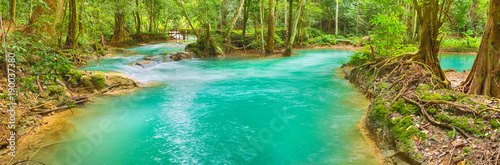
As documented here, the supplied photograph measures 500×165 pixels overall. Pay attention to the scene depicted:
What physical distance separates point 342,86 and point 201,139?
669cm

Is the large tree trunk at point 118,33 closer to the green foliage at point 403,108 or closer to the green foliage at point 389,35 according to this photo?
A: the green foliage at point 389,35

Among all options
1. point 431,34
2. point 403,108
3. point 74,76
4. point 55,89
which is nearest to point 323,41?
point 431,34

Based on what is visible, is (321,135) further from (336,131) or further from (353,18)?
(353,18)

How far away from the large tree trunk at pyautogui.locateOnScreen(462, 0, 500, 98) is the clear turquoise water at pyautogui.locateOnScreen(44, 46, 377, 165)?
8.15 ft

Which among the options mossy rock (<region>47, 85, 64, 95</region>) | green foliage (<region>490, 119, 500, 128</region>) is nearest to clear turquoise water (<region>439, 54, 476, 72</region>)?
green foliage (<region>490, 119, 500, 128</region>)

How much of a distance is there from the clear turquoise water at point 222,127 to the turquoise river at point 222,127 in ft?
0.06

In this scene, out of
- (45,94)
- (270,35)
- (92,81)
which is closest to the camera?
(45,94)

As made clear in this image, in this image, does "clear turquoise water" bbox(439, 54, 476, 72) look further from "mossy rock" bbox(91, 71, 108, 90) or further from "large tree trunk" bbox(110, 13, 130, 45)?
Answer: "large tree trunk" bbox(110, 13, 130, 45)

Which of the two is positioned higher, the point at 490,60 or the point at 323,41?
the point at 323,41

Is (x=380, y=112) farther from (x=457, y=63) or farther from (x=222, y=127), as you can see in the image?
(x=457, y=63)

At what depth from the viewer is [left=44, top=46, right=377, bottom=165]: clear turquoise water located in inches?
195

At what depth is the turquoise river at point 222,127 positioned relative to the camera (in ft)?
16.3

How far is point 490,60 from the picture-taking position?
5605mm

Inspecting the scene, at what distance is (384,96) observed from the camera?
239 inches
